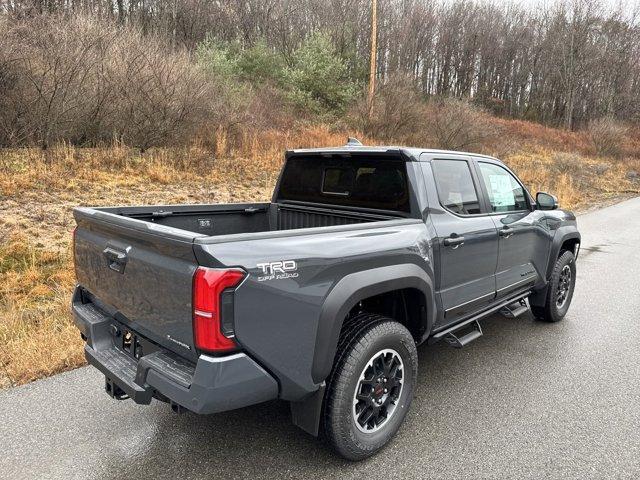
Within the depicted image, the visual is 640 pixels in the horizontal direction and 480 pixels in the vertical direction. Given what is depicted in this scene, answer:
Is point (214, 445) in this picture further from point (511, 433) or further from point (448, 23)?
point (448, 23)

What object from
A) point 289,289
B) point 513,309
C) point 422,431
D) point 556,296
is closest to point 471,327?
point 513,309

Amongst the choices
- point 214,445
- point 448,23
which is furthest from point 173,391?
point 448,23

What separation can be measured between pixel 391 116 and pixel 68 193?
53.6 ft

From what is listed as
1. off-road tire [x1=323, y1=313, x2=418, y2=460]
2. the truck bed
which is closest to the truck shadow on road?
off-road tire [x1=323, y1=313, x2=418, y2=460]

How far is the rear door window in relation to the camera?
3.44 meters

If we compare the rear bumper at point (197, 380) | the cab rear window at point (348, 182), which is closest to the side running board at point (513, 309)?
the cab rear window at point (348, 182)

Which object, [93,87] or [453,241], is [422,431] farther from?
[93,87]

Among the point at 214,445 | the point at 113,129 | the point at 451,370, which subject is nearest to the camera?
the point at 214,445

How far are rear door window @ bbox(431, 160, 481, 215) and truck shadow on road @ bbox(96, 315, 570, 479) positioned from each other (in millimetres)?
1348

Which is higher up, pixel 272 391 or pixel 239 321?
pixel 239 321

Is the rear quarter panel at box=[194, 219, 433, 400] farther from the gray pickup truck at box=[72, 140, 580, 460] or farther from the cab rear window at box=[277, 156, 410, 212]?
the cab rear window at box=[277, 156, 410, 212]

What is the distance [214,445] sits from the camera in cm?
279

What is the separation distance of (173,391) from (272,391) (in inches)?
18.4

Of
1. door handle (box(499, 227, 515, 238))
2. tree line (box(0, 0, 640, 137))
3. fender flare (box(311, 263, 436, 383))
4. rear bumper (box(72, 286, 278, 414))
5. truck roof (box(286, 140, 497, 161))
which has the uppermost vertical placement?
tree line (box(0, 0, 640, 137))
